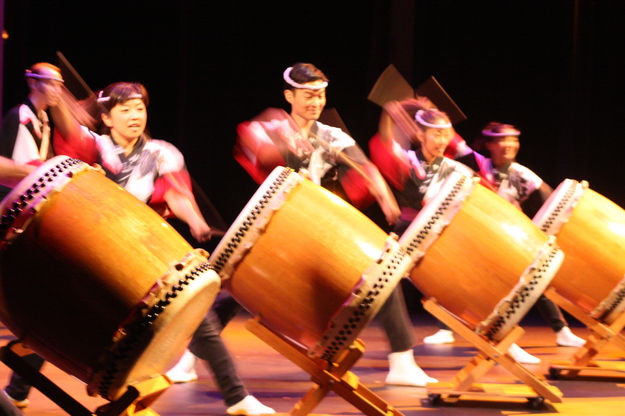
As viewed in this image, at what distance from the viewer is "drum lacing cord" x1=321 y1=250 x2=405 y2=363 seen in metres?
2.17

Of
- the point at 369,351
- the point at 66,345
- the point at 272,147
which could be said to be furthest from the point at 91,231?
the point at 369,351

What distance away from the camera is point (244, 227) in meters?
2.22

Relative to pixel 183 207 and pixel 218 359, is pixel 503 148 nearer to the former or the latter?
pixel 183 207

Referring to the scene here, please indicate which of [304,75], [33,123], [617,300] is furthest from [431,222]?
[33,123]

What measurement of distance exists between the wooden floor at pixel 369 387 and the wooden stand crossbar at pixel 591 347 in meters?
0.06

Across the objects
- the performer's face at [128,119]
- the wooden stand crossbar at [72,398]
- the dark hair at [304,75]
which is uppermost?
the dark hair at [304,75]

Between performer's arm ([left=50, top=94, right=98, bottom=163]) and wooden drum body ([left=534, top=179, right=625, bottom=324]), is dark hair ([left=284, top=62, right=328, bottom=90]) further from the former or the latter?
wooden drum body ([left=534, top=179, right=625, bottom=324])

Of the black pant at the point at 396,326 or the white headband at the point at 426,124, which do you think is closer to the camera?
the black pant at the point at 396,326

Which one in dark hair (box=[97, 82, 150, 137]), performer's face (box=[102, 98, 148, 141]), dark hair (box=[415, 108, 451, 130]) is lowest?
dark hair (box=[415, 108, 451, 130])

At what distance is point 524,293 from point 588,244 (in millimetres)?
632

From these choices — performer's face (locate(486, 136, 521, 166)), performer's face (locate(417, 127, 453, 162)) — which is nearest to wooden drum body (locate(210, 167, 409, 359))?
performer's face (locate(417, 127, 453, 162))

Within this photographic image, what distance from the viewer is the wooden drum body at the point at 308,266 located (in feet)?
7.14

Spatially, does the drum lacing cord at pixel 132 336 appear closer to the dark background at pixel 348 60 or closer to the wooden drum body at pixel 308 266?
the wooden drum body at pixel 308 266

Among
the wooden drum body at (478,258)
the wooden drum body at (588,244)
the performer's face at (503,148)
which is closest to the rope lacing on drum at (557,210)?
the wooden drum body at (588,244)
